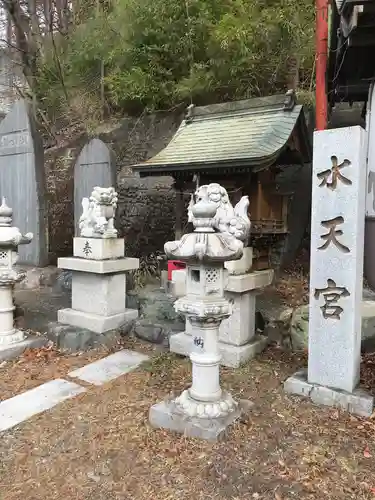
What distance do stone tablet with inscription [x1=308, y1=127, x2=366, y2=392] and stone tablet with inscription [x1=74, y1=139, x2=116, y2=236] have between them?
15.4ft

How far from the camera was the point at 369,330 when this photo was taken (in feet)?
15.5

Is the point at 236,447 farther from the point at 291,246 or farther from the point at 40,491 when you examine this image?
the point at 291,246

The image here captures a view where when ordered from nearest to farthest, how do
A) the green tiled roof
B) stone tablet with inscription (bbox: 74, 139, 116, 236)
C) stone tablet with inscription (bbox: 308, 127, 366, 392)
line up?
stone tablet with inscription (bbox: 308, 127, 366, 392), the green tiled roof, stone tablet with inscription (bbox: 74, 139, 116, 236)

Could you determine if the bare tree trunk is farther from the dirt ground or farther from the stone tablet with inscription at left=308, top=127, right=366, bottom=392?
the dirt ground

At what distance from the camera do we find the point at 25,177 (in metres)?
8.03

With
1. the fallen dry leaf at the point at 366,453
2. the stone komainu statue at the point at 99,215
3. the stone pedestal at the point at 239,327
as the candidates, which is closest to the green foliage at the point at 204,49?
the stone komainu statue at the point at 99,215

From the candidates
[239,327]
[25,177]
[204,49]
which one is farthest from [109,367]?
[204,49]

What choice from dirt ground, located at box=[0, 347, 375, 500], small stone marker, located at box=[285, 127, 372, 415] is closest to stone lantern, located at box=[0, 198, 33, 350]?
dirt ground, located at box=[0, 347, 375, 500]

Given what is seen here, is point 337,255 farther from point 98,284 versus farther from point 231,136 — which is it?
point 231,136

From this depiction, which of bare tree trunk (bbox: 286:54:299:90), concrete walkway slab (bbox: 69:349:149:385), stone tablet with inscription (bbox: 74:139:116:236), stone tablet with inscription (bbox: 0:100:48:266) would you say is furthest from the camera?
bare tree trunk (bbox: 286:54:299:90)

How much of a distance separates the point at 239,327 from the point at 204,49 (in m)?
7.59

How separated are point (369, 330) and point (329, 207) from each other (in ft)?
6.11

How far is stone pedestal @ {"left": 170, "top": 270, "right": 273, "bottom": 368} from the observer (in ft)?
15.1

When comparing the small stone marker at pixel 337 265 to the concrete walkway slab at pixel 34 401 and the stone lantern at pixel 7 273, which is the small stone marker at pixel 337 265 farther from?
the stone lantern at pixel 7 273
